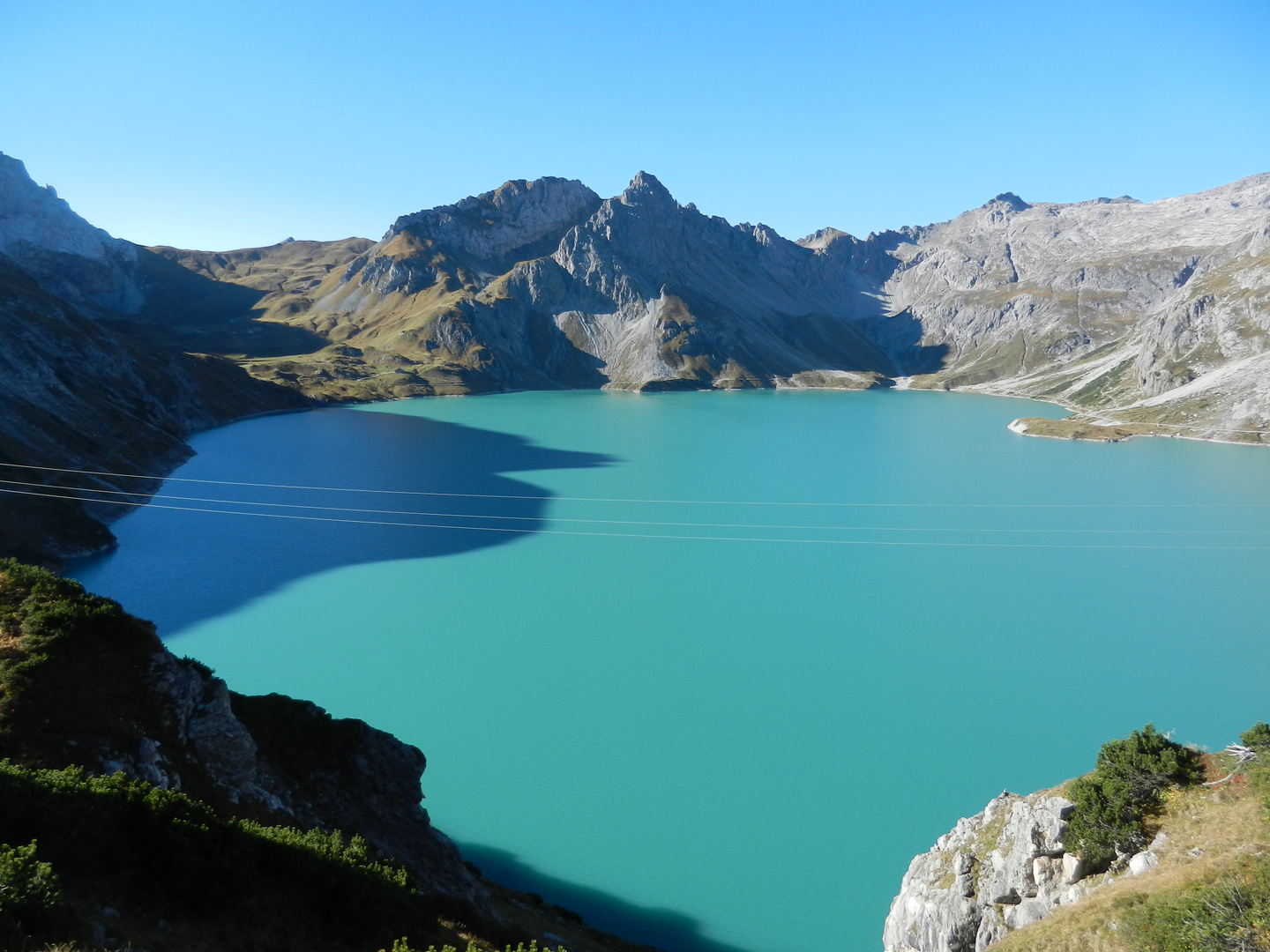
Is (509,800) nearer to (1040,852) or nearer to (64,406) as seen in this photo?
(1040,852)

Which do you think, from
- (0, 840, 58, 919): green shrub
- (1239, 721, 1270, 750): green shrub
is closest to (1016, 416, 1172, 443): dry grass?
(1239, 721, 1270, 750): green shrub

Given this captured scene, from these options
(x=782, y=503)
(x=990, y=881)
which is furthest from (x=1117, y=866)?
(x=782, y=503)

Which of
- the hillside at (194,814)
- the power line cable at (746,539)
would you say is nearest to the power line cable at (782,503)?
the power line cable at (746,539)

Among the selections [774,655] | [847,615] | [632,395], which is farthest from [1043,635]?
[632,395]

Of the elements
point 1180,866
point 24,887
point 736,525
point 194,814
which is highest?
point 24,887

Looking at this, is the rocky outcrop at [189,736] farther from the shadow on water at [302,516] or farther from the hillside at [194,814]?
the shadow on water at [302,516]

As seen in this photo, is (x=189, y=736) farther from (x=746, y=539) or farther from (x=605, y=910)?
(x=746, y=539)
